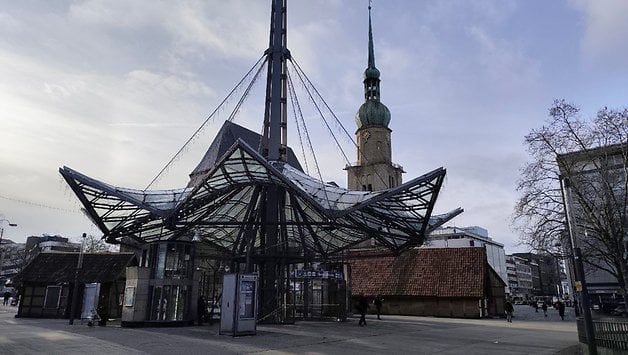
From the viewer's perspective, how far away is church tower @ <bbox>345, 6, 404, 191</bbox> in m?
74.4

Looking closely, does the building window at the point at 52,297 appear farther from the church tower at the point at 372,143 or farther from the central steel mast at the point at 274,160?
the church tower at the point at 372,143

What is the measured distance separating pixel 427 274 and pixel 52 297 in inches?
1229

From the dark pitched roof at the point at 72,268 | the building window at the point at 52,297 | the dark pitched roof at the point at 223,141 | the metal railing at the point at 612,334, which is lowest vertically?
the metal railing at the point at 612,334

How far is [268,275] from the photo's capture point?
96.0 feet

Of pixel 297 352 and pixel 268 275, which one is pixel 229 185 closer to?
pixel 268 275

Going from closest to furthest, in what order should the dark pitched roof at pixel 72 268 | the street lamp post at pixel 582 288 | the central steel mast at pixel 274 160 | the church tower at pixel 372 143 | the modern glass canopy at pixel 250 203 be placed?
1. the street lamp post at pixel 582 288
2. the modern glass canopy at pixel 250 203
3. the central steel mast at pixel 274 160
4. the dark pitched roof at pixel 72 268
5. the church tower at pixel 372 143

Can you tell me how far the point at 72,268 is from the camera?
106ft

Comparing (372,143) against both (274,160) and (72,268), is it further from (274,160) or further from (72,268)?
(72,268)

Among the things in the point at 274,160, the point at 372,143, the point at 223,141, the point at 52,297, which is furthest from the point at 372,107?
the point at 52,297

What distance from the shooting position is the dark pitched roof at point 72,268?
30969 millimetres

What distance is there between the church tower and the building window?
49.4 metres

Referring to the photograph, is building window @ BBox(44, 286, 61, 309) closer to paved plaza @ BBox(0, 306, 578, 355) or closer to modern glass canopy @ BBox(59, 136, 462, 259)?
modern glass canopy @ BBox(59, 136, 462, 259)

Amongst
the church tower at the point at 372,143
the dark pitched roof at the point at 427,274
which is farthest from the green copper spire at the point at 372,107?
the dark pitched roof at the point at 427,274

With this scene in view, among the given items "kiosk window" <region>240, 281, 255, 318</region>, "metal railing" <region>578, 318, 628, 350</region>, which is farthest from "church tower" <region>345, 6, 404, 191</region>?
"metal railing" <region>578, 318, 628, 350</region>
